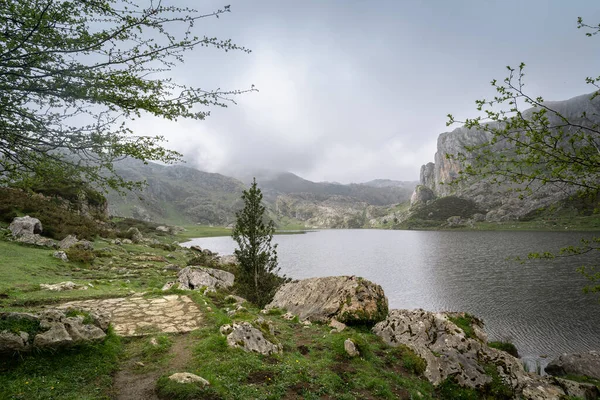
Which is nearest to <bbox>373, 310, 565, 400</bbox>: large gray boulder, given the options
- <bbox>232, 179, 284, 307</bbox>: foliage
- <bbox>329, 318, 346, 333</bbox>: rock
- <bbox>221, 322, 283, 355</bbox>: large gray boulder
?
<bbox>329, 318, 346, 333</bbox>: rock

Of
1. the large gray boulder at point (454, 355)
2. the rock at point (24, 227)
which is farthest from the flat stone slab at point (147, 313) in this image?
the rock at point (24, 227)

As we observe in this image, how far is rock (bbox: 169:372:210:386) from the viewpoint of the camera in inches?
299

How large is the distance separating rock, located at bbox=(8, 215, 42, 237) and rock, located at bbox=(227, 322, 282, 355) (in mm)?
29073

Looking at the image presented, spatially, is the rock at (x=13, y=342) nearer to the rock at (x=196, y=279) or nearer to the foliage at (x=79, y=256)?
the rock at (x=196, y=279)

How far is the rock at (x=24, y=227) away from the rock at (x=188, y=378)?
3014 cm

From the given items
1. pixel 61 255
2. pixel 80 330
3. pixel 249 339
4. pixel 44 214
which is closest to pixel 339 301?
pixel 249 339

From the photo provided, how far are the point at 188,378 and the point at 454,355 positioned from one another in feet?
41.2

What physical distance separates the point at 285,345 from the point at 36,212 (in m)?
38.8

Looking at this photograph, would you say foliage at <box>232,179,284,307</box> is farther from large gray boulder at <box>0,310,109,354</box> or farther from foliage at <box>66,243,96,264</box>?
large gray boulder at <box>0,310,109,354</box>

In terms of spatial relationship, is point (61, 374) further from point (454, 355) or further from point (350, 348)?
point (454, 355)

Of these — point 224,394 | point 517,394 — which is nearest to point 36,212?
point 224,394

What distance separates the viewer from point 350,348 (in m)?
12.3

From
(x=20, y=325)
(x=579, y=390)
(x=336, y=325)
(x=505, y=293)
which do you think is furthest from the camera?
(x=505, y=293)

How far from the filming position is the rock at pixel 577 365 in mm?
19172
